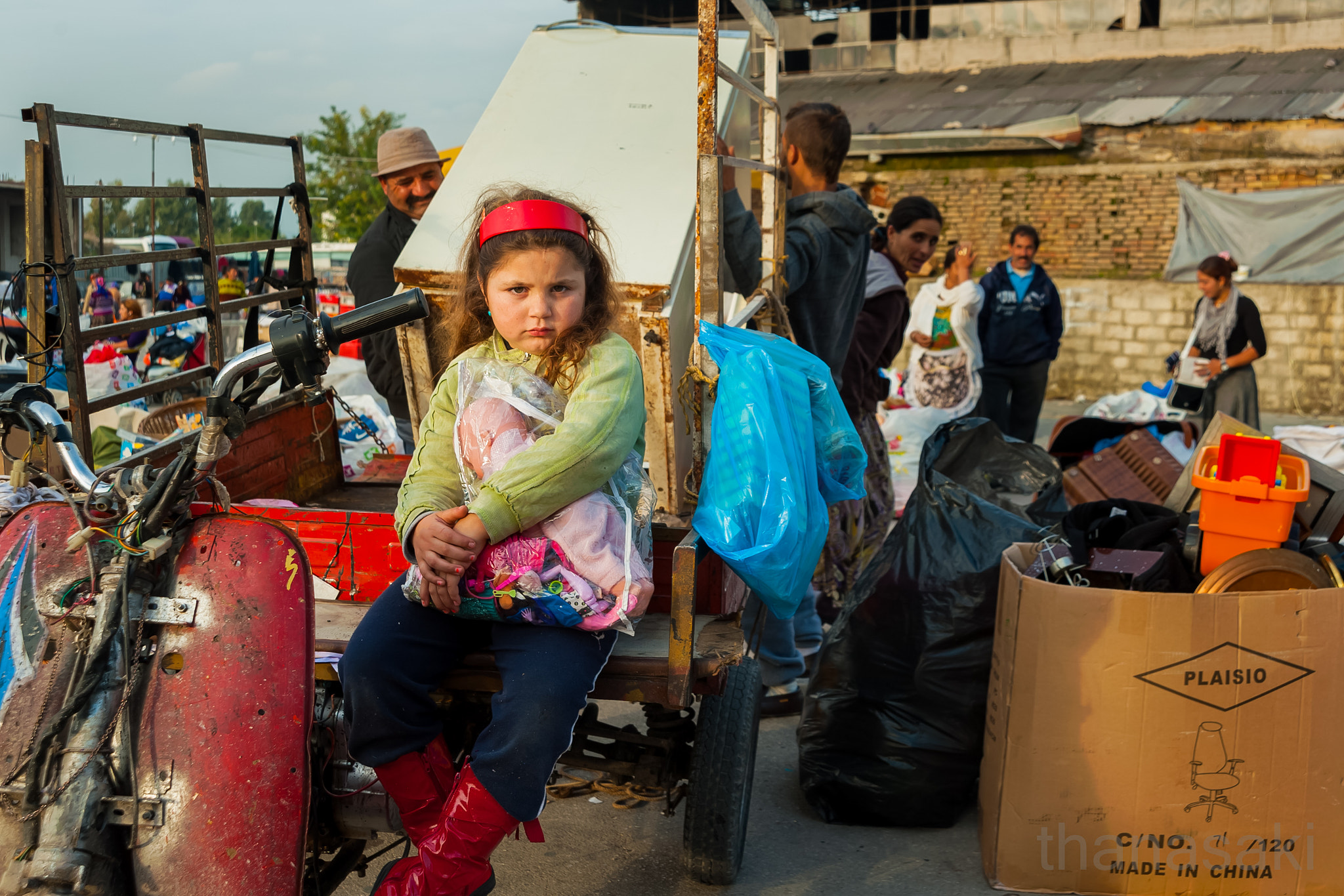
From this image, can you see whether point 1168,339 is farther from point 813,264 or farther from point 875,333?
point 813,264

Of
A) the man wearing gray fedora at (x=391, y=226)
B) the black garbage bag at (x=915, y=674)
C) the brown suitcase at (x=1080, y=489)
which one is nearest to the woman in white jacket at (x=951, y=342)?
the brown suitcase at (x=1080, y=489)

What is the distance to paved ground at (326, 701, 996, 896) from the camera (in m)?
2.61

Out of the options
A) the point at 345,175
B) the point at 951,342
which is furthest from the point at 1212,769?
the point at 345,175

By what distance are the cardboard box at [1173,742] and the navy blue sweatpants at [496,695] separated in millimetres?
1076

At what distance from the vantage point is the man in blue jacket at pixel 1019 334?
696 centimetres

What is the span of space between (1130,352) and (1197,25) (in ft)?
28.0

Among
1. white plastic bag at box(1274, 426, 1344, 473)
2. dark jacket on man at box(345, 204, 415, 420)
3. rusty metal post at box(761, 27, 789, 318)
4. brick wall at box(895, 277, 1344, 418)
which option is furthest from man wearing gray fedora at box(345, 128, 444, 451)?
brick wall at box(895, 277, 1344, 418)

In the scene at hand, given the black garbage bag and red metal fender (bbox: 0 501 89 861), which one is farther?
the black garbage bag

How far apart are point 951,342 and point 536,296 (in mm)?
5565

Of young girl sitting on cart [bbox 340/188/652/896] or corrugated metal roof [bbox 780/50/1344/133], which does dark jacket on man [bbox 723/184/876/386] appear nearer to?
young girl sitting on cart [bbox 340/188/652/896]

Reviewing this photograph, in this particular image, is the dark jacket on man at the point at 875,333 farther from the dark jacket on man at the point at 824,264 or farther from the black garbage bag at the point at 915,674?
the black garbage bag at the point at 915,674

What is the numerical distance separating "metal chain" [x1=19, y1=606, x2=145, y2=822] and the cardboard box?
6.03ft

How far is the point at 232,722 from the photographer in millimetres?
1660

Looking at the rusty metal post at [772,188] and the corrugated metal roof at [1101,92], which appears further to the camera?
the corrugated metal roof at [1101,92]
